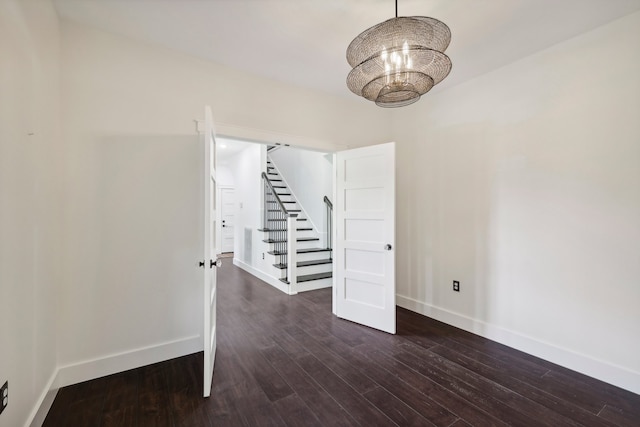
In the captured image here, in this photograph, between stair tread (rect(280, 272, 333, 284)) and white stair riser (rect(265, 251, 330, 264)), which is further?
white stair riser (rect(265, 251, 330, 264))

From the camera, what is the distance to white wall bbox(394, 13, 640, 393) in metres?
2.04

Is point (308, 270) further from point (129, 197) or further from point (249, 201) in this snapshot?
point (129, 197)

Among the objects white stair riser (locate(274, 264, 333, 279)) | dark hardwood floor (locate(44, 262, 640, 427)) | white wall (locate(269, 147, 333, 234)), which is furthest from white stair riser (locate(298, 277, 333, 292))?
dark hardwood floor (locate(44, 262, 640, 427))

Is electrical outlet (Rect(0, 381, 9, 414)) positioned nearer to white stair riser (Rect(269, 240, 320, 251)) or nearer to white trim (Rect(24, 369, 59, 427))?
white trim (Rect(24, 369, 59, 427))

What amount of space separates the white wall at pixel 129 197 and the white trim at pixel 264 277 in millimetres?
1898

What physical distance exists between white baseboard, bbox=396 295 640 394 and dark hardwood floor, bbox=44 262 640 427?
73mm

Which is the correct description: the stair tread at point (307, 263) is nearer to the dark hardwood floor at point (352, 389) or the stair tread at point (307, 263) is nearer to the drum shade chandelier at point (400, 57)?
the dark hardwood floor at point (352, 389)

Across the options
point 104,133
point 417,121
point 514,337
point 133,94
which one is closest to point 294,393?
point 514,337

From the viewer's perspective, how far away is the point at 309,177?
605 centimetres

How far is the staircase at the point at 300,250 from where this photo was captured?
4480 millimetres

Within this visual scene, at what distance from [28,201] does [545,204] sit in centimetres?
376

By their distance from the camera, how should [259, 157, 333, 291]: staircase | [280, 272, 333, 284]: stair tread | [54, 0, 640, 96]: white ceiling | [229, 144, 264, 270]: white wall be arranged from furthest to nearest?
[229, 144, 264, 270]: white wall < [259, 157, 333, 291]: staircase < [280, 272, 333, 284]: stair tread < [54, 0, 640, 96]: white ceiling

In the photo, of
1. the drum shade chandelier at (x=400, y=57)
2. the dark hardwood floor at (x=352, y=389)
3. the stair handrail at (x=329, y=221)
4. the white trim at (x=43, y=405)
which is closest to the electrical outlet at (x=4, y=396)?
the white trim at (x=43, y=405)

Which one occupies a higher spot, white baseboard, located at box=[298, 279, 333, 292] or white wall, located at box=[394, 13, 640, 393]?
white wall, located at box=[394, 13, 640, 393]
